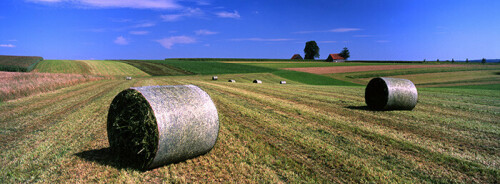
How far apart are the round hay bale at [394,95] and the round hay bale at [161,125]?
919cm

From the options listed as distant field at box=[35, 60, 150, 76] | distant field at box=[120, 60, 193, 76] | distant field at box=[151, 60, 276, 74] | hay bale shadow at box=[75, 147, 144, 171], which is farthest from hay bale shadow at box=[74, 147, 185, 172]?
distant field at box=[151, 60, 276, 74]

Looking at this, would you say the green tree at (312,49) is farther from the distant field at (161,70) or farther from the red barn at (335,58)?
the distant field at (161,70)

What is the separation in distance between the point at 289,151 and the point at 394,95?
→ 7.98 meters

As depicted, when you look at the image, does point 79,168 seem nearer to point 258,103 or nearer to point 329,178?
point 329,178

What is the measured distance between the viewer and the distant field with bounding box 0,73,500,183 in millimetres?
5203

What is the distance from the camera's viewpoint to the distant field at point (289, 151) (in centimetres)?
520

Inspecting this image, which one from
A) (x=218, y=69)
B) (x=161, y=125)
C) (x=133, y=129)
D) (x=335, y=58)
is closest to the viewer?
(x=161, y=125)

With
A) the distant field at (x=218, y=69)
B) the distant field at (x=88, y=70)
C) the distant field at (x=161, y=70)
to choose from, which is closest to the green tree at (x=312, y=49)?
the distant field at (x=218, y=69)

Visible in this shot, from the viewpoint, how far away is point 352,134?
809 centimetres

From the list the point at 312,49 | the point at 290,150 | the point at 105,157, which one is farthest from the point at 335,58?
the point at 105,157

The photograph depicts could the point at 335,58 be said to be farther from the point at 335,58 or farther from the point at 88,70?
the point at 88,70

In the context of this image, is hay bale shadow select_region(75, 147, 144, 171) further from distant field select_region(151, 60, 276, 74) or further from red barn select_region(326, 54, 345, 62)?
red barn select_region(326, 54, 345, 62)

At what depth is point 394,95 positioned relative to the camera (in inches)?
472

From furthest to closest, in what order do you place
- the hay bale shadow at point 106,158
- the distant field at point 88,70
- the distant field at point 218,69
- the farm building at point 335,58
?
the farm building at point 335,58
the distant field at point 218,69
the distant field at point 88,70
the hay bale shadow at point 106,158
